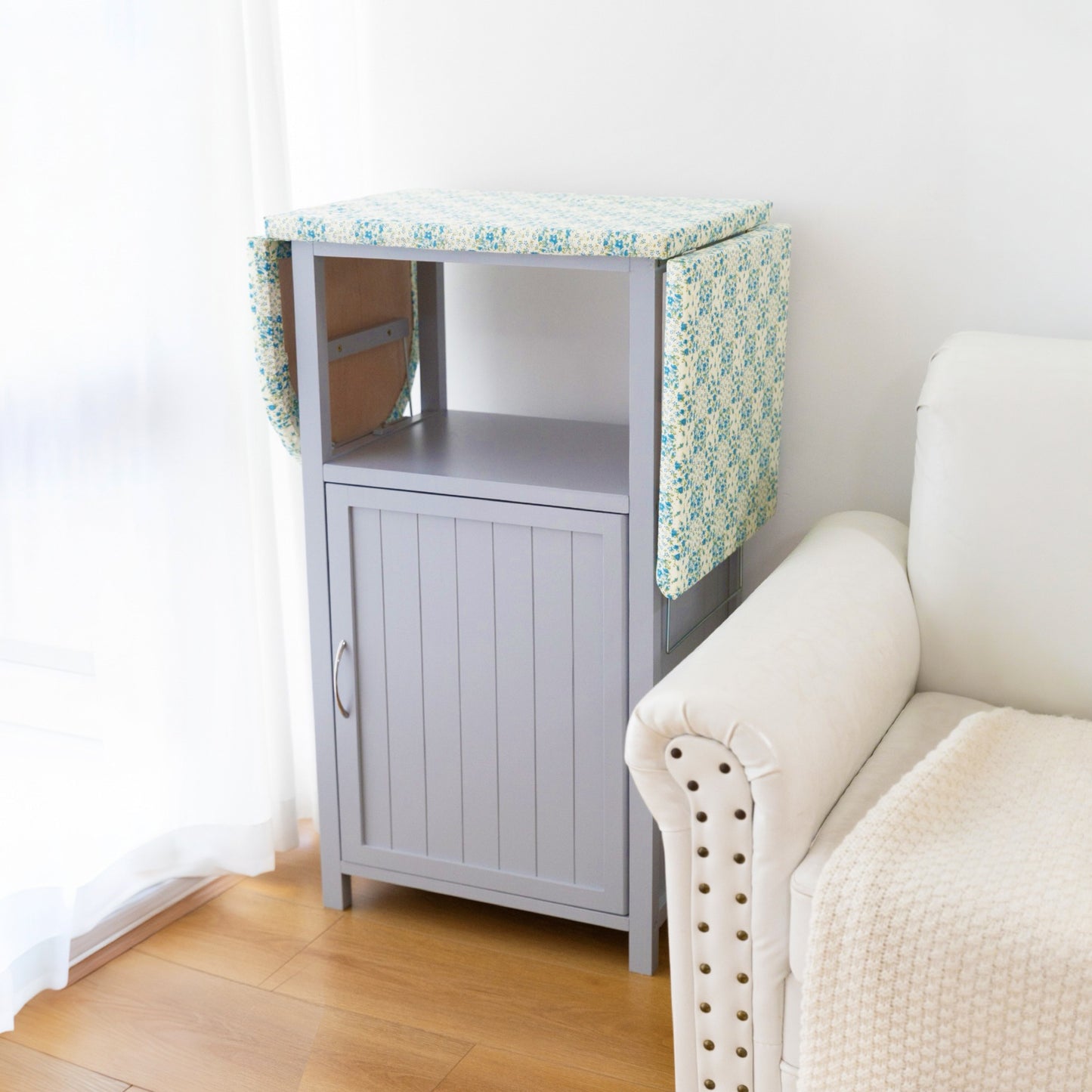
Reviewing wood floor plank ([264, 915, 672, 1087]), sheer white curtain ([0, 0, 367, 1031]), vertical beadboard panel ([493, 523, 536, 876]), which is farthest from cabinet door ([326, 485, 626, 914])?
sheer white curtain ([0, 0, 367, 1031])

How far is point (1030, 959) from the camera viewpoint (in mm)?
1127

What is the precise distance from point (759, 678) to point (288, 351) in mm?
853

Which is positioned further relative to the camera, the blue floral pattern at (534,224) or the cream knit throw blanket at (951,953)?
the blue floral pattern at (534,224)

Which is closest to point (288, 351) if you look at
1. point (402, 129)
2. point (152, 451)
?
point (152, 451)

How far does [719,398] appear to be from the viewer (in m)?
1.63

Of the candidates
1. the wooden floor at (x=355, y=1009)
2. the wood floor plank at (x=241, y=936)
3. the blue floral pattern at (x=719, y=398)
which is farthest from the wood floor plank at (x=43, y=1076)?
the blue floral pattern at (x=719, y=398)

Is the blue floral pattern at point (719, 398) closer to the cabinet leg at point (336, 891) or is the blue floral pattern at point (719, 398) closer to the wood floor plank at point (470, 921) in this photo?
the wood floor plank at point (470, 921)

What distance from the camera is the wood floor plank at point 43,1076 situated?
1.56m

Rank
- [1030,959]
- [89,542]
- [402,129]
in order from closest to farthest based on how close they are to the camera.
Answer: [1030,959]
[89,542]
[402,129]

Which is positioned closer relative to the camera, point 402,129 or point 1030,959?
point 1030,959

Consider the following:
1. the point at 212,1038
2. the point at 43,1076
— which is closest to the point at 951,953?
the point at 212,1038

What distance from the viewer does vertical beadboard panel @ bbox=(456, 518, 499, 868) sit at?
172 centimetres

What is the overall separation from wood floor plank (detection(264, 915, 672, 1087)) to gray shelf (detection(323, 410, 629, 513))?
2.15ft

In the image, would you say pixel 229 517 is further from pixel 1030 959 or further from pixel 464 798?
pixel 1030 959
